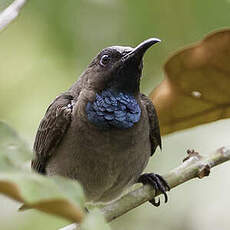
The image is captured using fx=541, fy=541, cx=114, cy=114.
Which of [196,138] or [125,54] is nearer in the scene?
[125,54]

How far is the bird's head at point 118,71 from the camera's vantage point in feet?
10.3

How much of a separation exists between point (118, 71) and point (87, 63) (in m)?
1.68

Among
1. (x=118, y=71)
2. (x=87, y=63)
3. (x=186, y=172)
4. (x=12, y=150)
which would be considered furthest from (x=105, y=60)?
(x=12, y=150)

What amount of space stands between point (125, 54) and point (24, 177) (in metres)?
A: 2.43

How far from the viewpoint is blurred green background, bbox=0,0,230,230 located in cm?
452

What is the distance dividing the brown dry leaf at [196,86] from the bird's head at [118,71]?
1.14 m

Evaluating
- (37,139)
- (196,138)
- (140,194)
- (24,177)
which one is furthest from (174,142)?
(24,177)

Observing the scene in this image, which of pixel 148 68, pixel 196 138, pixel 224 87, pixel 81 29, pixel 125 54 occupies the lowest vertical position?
→ pixel 196 138

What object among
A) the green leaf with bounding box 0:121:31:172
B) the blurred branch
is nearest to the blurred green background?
the blurred branch

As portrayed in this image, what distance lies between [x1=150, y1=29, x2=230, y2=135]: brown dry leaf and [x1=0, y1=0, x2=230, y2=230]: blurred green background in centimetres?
239

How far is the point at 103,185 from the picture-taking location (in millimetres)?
3264

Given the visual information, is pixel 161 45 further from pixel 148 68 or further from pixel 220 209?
pixel 220 209

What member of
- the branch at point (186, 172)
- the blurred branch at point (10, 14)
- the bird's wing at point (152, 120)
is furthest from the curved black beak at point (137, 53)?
the blurred branch at point (10, 14)

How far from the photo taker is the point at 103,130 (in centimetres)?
310
